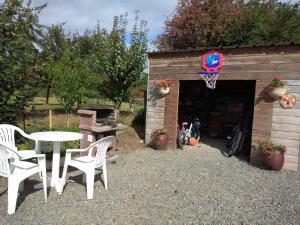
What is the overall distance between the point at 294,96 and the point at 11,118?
650 centimetres

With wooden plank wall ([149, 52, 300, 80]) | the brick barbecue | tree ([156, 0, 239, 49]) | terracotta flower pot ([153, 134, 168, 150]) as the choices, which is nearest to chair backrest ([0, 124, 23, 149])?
the brick barbecue

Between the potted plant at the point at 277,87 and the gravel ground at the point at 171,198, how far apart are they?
179 cm

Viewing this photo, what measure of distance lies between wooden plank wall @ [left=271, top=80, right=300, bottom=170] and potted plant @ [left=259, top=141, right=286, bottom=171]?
218 millimetres

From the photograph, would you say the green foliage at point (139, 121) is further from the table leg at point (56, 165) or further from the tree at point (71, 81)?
the table leg at point (56, 165)

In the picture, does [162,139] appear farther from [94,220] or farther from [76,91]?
[94,220]

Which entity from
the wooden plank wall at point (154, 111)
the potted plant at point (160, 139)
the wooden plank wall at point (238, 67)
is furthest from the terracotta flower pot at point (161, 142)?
the wooden plank wall at point (238, 67)

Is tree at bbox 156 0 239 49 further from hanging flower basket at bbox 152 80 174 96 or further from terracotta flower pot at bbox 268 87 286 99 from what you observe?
terracotta flower pot at bbox 268 87 286 99

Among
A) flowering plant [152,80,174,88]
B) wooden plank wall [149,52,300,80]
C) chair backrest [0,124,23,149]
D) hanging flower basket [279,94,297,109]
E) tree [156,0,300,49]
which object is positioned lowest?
chair backrest [0,124,23,149]

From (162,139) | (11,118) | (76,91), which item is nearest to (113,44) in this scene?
(76,91)

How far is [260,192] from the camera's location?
15.3 feet

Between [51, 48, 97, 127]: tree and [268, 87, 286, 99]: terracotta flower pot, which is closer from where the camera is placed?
[268, 87, 286, 99]: terracotta flower pot

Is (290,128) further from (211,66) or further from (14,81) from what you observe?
(14,81)

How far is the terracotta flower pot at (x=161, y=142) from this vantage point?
7.72 m

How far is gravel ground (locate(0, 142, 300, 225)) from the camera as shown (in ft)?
11.6
